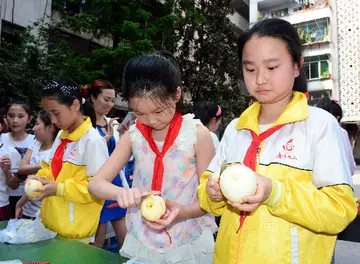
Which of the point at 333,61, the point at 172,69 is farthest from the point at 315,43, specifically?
the point at 172,69

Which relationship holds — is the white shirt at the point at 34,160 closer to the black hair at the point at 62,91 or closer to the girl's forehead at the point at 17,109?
the girl's forehead at the point at 17,109

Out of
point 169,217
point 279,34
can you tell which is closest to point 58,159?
point 169,217

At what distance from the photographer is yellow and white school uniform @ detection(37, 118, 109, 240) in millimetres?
2131

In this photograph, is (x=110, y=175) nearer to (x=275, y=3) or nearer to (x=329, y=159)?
(x=329, y=159)

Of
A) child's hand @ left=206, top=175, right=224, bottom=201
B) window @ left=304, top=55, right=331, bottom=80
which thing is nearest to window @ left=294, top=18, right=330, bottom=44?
window @ left=304, top=55, right=331, bottom=80

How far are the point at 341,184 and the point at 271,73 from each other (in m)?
0.43

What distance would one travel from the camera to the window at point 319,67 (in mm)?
23328

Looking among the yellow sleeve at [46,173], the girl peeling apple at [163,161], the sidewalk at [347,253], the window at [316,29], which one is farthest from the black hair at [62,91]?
the window at [316,29]

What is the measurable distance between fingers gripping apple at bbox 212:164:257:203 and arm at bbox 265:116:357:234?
9cm

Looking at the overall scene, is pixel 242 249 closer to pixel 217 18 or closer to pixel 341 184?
pixel 341 184

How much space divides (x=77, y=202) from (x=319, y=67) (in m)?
24.4

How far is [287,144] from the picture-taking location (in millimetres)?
1224

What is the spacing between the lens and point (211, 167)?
4.66 feet

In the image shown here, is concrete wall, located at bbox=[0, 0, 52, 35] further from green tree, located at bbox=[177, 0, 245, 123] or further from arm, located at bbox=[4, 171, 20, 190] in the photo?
arm, located at bbox=[4, 171, 20, 190]
